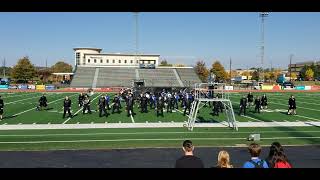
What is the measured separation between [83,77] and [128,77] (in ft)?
26.9

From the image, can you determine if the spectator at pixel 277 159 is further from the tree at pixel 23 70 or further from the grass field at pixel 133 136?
the tree at pixel 23 70

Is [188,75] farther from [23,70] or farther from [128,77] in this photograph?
[23,70]

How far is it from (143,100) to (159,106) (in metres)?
1.83

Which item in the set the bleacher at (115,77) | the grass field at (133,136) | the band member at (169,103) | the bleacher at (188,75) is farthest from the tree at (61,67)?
the grass field at (133,136)

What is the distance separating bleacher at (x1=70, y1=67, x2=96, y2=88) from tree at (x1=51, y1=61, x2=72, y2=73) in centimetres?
6716

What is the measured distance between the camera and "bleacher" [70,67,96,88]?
71850 mm

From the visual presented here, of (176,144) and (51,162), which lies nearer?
(51,162)

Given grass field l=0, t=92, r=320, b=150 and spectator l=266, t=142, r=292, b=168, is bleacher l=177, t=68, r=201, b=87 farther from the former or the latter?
spectator l=266, t=142, r=292, b=168

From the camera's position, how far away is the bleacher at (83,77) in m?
71.8
